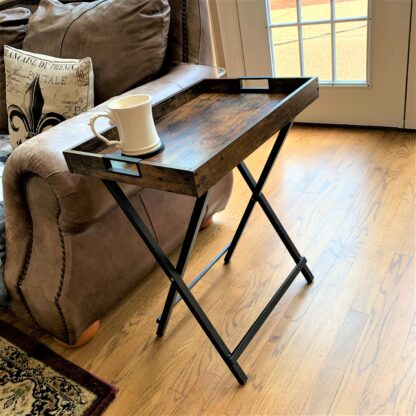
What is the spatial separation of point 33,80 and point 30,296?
73 cm

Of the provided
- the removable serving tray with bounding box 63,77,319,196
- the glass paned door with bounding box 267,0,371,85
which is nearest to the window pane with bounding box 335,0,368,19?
the glass paned door with bounding box 267,0,371,85

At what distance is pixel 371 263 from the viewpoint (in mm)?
1403

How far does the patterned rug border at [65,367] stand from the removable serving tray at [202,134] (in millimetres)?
603

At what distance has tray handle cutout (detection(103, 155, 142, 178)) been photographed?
0.86 meters

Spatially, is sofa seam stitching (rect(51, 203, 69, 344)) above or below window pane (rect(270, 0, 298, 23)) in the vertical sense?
below

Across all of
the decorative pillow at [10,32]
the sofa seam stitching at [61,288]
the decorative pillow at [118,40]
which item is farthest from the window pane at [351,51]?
the sofa seam stitching at [61,288]

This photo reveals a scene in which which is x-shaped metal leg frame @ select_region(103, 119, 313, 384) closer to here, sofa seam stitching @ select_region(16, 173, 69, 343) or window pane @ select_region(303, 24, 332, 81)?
sofa seam stitching @ select_region(16, 173, 69, 343)

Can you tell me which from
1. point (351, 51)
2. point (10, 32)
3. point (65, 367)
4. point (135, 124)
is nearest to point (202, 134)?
point (135, 124)

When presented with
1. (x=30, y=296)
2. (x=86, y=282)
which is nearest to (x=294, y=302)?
(x=86, y=282)

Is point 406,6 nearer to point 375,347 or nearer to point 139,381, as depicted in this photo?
point 375,347

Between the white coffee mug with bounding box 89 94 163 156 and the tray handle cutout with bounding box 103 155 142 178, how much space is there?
0.08 ft

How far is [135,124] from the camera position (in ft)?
2.84

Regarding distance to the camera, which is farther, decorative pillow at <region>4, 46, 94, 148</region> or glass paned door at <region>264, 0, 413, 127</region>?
glass paned door at <region>264, 0, 413, 127</region>

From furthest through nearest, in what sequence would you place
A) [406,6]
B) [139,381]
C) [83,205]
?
[406,6]
[139,381]
[83,205]
